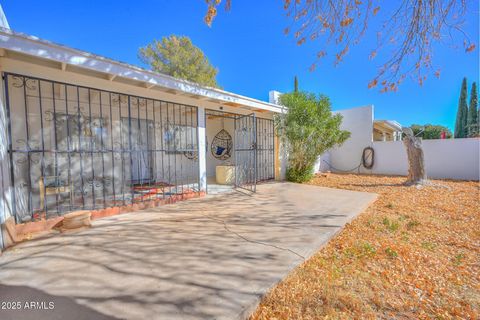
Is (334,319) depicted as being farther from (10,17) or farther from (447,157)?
(447,157)

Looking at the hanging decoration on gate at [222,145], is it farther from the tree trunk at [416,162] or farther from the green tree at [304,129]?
the tree trunk at [416,162]

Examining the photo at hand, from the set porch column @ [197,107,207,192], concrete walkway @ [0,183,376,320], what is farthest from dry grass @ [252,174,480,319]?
porch column @ [197,107,207,192]

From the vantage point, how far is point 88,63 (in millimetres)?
3219

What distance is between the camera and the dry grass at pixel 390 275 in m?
1.71

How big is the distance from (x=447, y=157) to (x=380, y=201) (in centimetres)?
686

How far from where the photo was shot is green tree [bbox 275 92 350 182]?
22.7ft

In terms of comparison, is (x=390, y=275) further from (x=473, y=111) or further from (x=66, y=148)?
(x=473, y=111)

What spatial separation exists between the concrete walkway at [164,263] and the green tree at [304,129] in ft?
11.9

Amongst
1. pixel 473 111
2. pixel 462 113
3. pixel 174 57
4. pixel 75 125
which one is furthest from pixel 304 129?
pixel 462 113

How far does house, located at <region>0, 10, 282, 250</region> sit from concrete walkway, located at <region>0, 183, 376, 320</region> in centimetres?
94

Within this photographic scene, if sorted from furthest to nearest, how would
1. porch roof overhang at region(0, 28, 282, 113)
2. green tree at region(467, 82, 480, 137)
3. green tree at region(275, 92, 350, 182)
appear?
green tree at region(467, 82, 480, 137)
green tree at region(275, 92, 350, 182)
porch roof overhang at region(0, 28, 282, 113)

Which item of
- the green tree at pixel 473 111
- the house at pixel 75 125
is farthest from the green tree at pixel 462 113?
the house at pixel 75 125

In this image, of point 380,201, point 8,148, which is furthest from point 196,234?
point 380,201

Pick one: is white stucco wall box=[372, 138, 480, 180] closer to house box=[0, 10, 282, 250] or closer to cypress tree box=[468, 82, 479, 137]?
house box=[0, 10, 282, 250]
